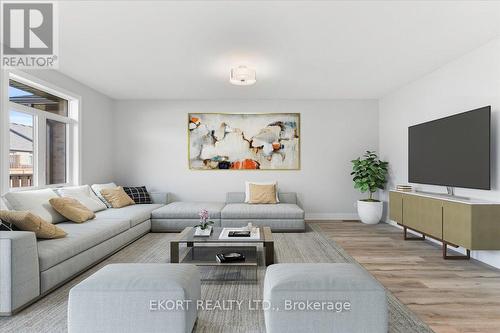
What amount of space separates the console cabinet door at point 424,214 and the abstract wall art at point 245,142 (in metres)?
2.33

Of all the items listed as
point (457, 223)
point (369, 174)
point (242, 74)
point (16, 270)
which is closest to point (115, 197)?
point (16, 270)

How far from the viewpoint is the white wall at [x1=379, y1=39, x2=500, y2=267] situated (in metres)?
3.29

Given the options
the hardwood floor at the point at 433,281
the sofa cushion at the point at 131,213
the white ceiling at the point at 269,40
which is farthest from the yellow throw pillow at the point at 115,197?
the hardwood floor at the point at 433,281

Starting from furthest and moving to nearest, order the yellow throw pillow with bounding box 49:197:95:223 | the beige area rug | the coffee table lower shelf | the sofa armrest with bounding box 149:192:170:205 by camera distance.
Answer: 1. the sofa armrest with bounding box 149:192:170:205
2. the yellow throw pillow with bounding box 49:197:95:223
3. the coffee table lower shelf
4. the beige area rug

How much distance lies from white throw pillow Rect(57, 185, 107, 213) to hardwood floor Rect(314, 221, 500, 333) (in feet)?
12.0

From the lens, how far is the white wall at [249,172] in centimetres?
615

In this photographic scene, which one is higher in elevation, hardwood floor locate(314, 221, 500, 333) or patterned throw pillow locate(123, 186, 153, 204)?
patterned throw pillow locate(123, 186, 153, 204)

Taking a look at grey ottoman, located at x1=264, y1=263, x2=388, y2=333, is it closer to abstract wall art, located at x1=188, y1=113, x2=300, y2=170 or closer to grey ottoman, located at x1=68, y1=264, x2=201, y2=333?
grey ottoman, located at x1=68, y1=264, x2=201, y2=333

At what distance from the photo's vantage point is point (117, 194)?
5.06 m

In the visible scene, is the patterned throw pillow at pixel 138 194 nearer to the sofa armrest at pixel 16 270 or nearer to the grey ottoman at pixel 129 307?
the sofa armrest at pixel 16 270

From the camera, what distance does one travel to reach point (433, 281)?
2871 millimetres

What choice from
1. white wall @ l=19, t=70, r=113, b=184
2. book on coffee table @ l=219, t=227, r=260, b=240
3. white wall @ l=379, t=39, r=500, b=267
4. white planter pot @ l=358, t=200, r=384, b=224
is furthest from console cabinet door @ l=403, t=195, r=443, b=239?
white wall @ l=19, t=70, r=113, b=184

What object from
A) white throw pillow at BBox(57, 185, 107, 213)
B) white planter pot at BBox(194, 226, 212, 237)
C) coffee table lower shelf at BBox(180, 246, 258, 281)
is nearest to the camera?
coffee table lower shelf at BBox(180, 246, 258, 281)

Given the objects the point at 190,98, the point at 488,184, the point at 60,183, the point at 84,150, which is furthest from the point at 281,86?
the point at 60,183
